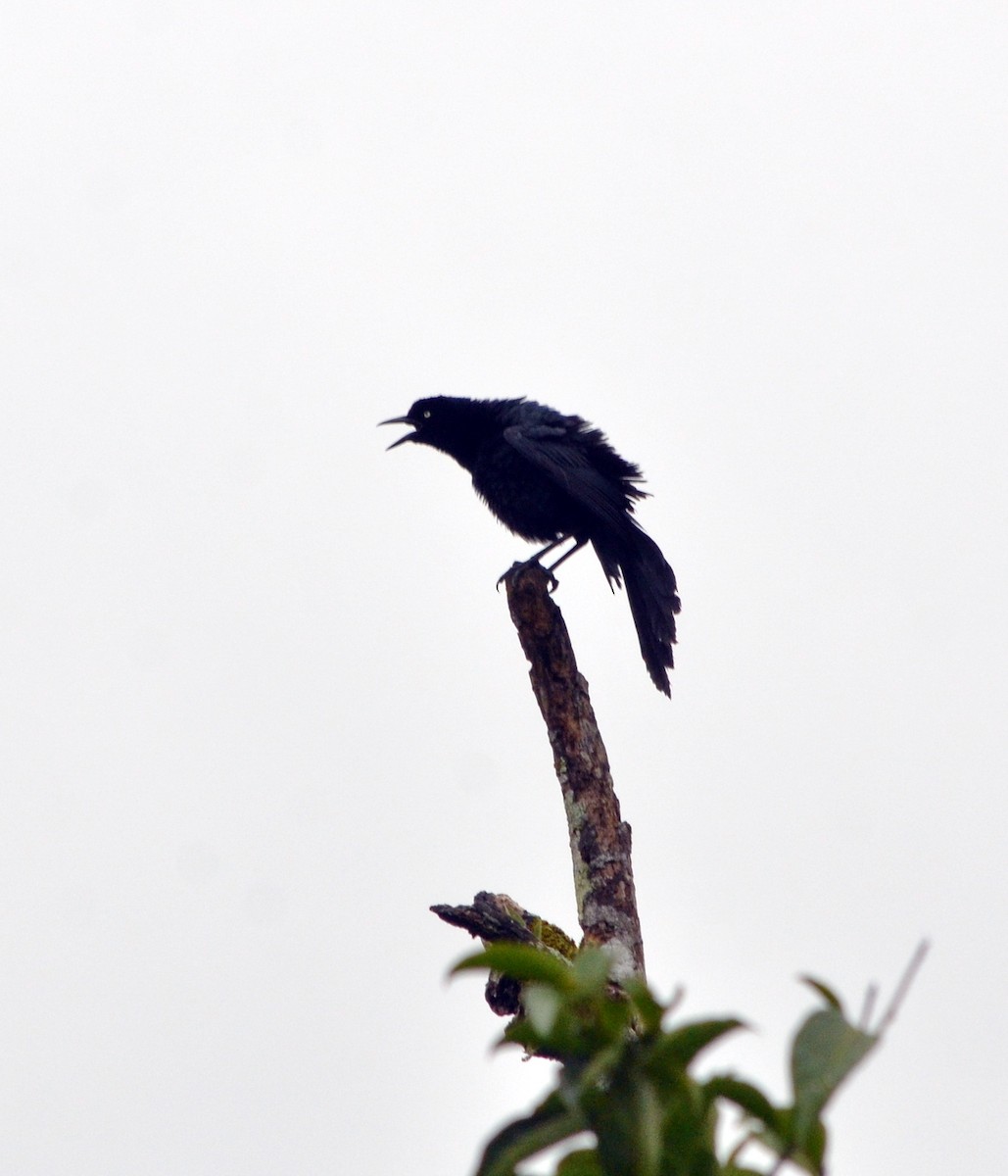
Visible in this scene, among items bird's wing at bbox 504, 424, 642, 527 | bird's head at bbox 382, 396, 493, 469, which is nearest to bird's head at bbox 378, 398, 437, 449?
bird's head at bbox 382, 396, 493, 469

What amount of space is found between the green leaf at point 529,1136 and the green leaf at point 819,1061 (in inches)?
11.5

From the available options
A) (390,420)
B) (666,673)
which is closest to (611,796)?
(666,673)

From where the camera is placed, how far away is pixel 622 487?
8.44 metres

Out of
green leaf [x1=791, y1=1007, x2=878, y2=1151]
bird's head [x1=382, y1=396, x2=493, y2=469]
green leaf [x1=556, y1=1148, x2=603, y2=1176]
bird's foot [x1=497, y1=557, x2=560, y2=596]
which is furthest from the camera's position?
bird's head [x1=382, y1=396, x2=493, y2=469]

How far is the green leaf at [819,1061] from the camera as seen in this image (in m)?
1.59

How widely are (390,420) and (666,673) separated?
4033 millimetres

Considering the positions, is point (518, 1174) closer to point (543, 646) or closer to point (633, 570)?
Answer: point (543, 646)

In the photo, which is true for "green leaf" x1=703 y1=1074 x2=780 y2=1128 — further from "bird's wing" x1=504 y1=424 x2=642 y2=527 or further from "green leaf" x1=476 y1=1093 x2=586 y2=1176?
"bird's wing" x1=504 y1=424 x2=642 y2=527

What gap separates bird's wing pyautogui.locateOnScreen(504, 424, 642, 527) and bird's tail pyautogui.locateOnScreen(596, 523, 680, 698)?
199 mm

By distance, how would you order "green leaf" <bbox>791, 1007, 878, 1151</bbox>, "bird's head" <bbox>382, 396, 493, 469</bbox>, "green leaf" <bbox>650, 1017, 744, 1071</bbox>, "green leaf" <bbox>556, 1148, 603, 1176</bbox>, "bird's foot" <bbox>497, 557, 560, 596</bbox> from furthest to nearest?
1. "bird's head" <bbox>382, 396, 493, 469</bbox>
2. "bird's foot" <bbox>497, 557, 560, 596</bbox>
3. "green leaf" <bbox>556, 1148, 603, 1176</bbox>
4. "green leaf" <bbox>650, 1017, 744, 1071</bbox>
5. "green leaf" <bbox>791, 1007, 878, 1151</bbox>

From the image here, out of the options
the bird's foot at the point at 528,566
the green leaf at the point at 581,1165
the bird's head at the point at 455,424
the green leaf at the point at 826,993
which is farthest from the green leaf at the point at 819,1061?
the bird's head at the point at 455,424

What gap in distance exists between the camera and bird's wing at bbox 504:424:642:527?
7.98 m

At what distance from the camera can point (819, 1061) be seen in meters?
1.62

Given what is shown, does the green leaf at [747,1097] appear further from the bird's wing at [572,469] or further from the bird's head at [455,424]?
the bird's head at [455,424]
